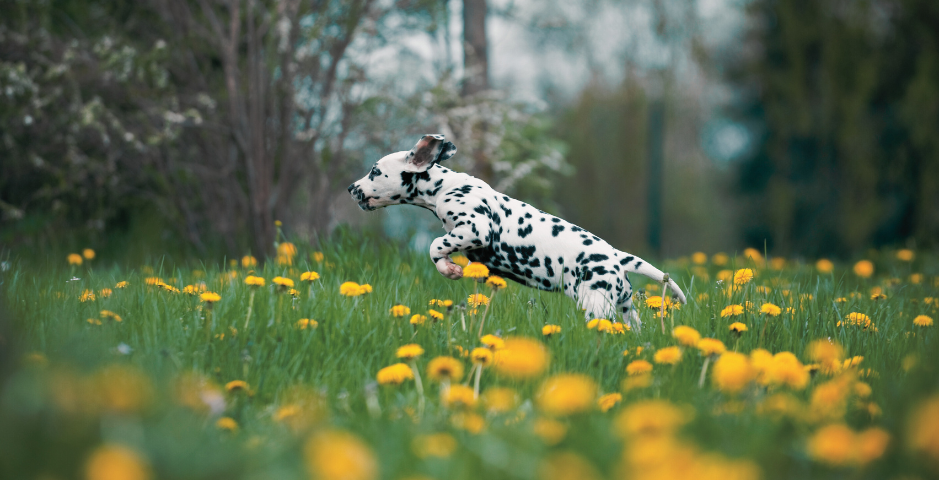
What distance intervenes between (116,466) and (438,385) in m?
1.41

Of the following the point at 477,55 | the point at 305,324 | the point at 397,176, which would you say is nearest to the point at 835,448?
the point at 305,324

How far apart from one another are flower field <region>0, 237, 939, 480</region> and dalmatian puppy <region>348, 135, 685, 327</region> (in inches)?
6.3

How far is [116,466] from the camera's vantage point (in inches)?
41.8

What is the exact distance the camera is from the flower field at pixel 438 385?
4.20 feet

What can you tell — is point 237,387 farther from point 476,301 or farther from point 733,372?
point 733,372

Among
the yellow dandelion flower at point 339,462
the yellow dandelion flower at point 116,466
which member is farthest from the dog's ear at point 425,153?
the yellow dandelion flower at point 116,466

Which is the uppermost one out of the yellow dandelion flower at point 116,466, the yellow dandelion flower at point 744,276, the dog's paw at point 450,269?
the dog's paw at point 450,269

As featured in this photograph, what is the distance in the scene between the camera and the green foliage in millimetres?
9289

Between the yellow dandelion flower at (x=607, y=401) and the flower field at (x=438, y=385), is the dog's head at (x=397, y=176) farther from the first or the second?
the yellow dandelion flower at (x=607, y=401)

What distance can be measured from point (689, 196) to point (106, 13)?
10914 millimetres

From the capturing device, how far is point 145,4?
7535 mm

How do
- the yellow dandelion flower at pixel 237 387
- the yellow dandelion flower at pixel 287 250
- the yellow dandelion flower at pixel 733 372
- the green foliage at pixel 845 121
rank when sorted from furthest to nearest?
Answer: the green foliage at pixel 845 121
the yellow dandelion flower at pixel 287 250
the yellow dandelion flower at pixel 237 387
the yellow dandelion flower at pixel 733 372

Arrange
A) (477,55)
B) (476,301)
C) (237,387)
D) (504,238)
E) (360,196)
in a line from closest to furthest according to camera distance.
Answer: (237,387), (476,301), (504,238), (360,196), (477,55)

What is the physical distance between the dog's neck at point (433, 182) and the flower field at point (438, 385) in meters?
0.54
